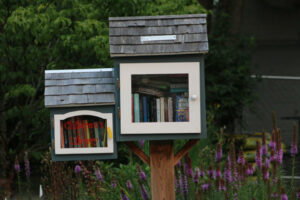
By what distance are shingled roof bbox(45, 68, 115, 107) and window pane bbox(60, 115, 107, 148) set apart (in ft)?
0.56

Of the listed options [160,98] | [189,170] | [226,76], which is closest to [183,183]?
[189,170]

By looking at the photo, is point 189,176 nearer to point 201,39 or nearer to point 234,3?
→ point 201,39

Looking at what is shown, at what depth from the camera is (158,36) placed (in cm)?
353

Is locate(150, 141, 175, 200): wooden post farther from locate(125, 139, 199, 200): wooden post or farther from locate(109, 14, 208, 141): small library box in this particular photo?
locate(109, 14, 208, 141): small library box

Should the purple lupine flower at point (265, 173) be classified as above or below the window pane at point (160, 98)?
below

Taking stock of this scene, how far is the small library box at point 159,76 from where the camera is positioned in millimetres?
3516

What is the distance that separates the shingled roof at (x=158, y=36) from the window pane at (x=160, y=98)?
0.61 feet

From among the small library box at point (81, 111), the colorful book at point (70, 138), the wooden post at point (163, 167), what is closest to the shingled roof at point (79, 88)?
the small library box at point (81, 111)

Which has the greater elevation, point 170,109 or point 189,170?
point 170,109

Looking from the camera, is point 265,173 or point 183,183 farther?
point 183,183

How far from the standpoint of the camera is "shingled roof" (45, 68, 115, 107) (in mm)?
3619

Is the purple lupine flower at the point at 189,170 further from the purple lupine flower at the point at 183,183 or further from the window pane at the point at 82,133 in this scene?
the window pane at the point at 82,133

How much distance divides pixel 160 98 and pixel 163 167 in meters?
0.50

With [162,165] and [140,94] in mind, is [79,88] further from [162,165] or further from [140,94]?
[162,165]
